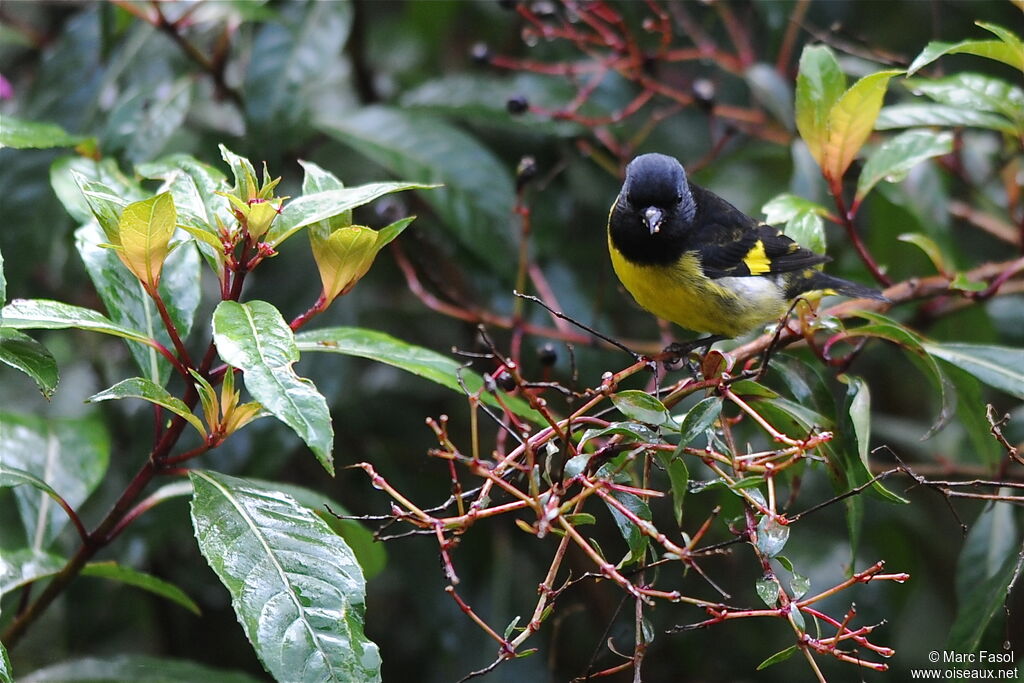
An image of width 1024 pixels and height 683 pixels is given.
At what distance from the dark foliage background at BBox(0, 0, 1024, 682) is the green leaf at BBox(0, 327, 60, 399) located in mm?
942

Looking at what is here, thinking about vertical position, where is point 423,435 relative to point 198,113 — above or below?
below

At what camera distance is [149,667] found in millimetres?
1968

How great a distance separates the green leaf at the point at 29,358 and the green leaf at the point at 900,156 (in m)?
1.60

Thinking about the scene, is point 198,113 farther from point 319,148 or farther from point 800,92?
point 800,92

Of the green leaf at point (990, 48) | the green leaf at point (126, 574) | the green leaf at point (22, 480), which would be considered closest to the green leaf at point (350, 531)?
the green leaf at point (126, 574)

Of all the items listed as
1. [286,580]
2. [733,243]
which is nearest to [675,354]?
[733,243]

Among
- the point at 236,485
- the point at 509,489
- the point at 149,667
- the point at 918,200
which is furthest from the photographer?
the point at 918,200

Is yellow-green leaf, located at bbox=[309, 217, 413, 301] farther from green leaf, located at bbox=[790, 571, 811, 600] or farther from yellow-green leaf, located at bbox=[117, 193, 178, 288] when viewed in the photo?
green leaf, located at bbox=[790, 571, 811, 600]

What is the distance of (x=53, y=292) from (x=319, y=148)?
0.93 m

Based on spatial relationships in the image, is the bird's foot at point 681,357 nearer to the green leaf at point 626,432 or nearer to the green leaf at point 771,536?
the green leaf at point 626,432

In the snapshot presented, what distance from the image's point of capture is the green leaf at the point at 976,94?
6.70 feet

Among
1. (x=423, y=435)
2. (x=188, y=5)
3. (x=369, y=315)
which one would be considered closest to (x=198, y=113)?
(x=188, y=5)

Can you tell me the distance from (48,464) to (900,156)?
1.89 metres

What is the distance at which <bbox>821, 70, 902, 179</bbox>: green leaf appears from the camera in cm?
192
